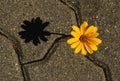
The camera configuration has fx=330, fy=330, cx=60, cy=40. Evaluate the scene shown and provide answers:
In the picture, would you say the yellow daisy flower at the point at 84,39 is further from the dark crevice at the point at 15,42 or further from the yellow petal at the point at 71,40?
the dark crevice at the point at 15,42

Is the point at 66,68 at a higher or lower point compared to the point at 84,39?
lower

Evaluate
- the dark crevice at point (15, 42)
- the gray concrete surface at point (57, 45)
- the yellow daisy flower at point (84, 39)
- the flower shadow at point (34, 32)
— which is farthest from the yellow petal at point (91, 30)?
the dark crevice at point (15, 42)

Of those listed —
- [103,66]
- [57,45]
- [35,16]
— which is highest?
[35,16]

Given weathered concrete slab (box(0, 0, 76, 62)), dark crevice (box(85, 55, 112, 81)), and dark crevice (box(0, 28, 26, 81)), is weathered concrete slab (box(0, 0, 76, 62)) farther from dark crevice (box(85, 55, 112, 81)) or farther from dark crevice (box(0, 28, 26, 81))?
dark crevice (box(85, 55, 112, 81))

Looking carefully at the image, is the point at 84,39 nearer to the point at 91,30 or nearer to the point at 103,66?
the point at 91,30

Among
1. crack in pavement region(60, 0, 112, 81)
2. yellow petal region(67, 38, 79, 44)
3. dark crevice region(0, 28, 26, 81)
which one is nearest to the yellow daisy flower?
yellow petal region(67, 38, 79, 44)

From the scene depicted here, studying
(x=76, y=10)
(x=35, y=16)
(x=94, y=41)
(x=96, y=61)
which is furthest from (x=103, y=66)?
(x=35, y=16)
